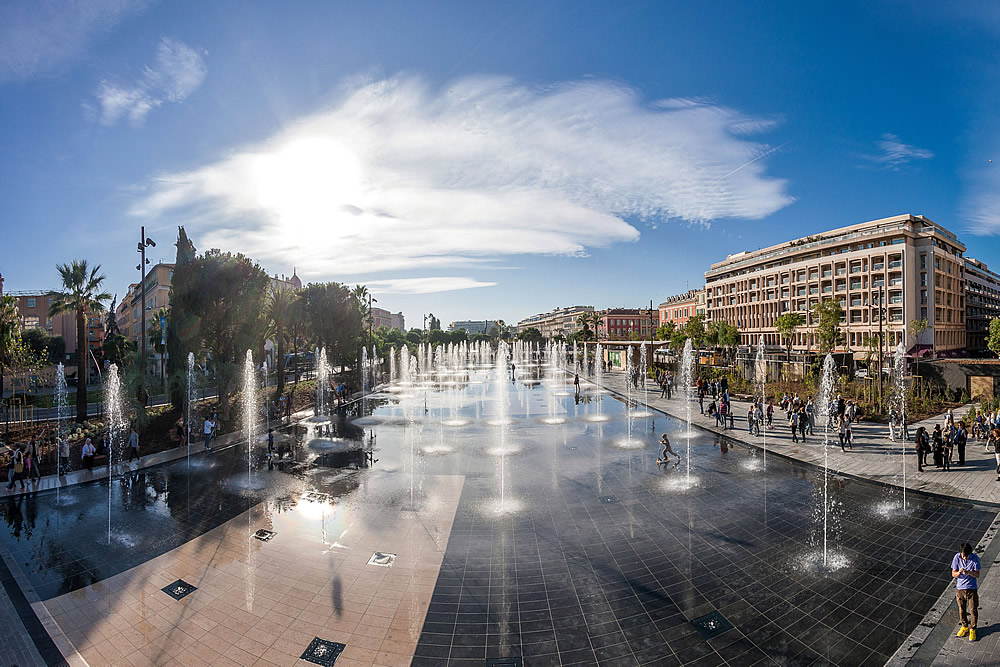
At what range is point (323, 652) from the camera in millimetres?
5965

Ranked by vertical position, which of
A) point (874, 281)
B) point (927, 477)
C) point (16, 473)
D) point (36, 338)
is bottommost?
point (927, 477)

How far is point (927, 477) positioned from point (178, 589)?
19319 mm

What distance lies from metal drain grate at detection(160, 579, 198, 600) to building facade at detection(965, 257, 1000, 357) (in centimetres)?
8503

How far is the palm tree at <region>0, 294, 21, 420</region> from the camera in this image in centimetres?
2161

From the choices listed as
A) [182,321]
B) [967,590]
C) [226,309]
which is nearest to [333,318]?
[226,309]

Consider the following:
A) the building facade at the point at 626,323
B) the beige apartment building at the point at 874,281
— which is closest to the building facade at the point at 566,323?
the building facade at the point at 626,323

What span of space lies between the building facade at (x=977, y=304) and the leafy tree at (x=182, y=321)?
3426 inches

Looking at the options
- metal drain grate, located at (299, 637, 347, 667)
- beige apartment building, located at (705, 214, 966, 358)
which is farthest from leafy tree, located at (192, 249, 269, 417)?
beige apartment building, located at (705, 214, 966, 358)

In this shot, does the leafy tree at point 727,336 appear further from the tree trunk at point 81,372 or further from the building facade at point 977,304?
the tree trunk at point 81,372

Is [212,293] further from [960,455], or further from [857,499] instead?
[960,455]

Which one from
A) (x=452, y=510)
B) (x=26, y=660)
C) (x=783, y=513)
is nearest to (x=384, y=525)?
(x=452, y=510)

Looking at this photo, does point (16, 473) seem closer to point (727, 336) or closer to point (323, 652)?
point (323, 652)

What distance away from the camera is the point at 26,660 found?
5.98 metres

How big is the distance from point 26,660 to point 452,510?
726cm
